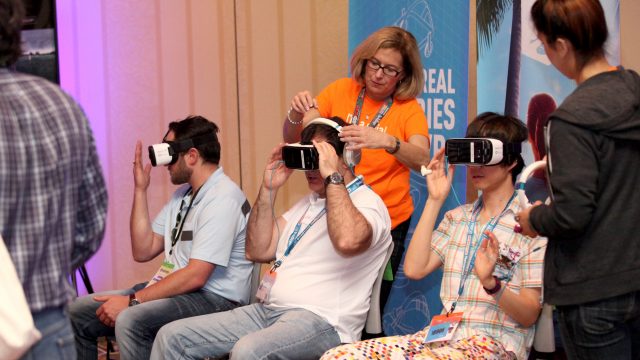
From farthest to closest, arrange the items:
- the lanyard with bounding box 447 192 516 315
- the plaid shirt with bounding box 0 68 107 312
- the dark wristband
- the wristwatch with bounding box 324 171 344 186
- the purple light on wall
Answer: the purple light on wall, the wristwatch with bounding box 324 171 344 186, the lanyard with bounding box 447 192 516 315, the dark wristband, the plaid shirt with bounding box 0 68 107 312

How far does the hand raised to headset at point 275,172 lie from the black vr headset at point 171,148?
419 mm

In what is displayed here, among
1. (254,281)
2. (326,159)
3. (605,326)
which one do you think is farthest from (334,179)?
(605,326)

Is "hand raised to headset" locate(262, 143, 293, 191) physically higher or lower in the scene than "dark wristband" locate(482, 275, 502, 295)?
higher

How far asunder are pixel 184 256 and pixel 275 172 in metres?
0.57

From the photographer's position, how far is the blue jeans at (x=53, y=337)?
1638mm

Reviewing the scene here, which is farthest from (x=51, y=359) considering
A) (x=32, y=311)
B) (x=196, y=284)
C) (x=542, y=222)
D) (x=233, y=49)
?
(x=233, y=49)

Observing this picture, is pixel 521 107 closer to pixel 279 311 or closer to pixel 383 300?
pixel 383 300

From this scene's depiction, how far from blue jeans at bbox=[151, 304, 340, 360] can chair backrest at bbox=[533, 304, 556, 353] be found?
0.71 meters

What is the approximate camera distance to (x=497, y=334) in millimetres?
2602

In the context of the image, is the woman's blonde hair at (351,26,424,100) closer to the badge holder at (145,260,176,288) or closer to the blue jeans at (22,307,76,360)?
the badge holder at (145,260,176,288)

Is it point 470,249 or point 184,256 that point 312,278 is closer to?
point 470,249

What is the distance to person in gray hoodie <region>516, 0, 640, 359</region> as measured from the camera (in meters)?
1.90

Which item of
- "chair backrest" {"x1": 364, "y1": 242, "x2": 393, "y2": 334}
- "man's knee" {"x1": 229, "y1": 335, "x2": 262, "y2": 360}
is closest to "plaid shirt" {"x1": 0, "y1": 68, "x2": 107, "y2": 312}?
"man's knee" {"x1": 229, "y1": 335, "x2": 262, "y2": 360}

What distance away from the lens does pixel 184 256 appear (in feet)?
11.2
